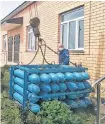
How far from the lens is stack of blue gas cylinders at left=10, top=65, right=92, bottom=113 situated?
497 centimetres

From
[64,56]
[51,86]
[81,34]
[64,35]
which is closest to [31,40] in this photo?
[64,35]

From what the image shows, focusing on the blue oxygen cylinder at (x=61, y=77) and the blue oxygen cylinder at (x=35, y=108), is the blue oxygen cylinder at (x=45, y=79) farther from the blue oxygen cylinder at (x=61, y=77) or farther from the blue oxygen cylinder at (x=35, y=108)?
the blue oxygen cylinder at (x=35, y=108)

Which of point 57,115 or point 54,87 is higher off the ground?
point 54,87

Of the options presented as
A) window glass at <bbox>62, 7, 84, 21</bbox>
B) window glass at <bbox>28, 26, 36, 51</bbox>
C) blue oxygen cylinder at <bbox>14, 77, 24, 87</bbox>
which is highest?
window glass at <bbox>62, 7, 84, 21</bbox>

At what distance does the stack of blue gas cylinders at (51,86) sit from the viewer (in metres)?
4.97

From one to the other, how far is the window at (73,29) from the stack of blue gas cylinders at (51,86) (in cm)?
206

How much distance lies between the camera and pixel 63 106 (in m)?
4.67

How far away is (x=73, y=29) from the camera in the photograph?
26.3 ft

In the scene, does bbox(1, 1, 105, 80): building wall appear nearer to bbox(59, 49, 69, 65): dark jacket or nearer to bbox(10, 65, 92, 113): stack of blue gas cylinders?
bbox(59, 49, 69, 65): dark jacket

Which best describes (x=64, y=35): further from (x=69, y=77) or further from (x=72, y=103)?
(x=72, y=103)

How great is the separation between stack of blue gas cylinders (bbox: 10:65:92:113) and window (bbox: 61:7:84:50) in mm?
2065

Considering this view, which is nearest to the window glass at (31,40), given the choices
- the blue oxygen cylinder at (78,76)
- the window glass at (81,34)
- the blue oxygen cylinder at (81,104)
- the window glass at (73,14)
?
the window glass at (73,14)

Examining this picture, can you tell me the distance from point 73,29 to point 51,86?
3.35 meters

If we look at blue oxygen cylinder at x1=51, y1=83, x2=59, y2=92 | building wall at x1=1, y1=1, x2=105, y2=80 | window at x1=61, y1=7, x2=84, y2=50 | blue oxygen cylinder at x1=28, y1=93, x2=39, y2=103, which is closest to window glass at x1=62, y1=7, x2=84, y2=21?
window at x1=61, y1=7, x2=84, y2=50
